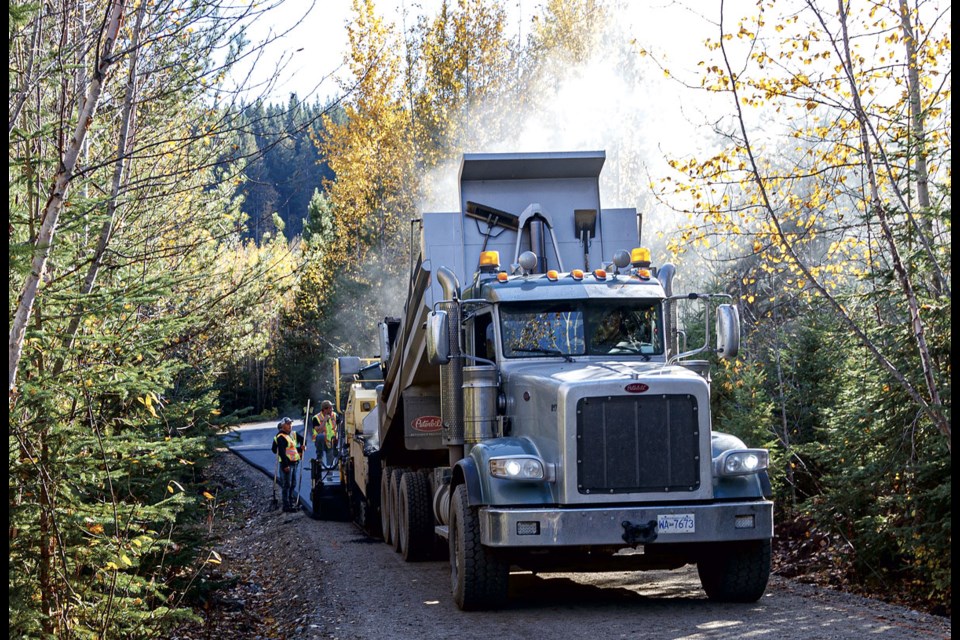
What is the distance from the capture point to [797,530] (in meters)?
13.9

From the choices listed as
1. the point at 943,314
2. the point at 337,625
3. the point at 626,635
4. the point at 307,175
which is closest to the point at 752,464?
the point at 626,635

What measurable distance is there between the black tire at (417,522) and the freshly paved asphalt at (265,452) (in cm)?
238

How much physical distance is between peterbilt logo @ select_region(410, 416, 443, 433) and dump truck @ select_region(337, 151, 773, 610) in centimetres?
2

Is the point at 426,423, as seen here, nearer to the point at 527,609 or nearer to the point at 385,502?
the point at 385,502

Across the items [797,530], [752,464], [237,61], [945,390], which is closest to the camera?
[237,61]

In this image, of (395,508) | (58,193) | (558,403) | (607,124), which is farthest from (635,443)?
(607,124)

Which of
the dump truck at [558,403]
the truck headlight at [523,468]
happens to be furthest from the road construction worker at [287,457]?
the truck headlight at [523,468]

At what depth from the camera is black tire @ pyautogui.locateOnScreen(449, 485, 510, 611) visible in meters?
8.52

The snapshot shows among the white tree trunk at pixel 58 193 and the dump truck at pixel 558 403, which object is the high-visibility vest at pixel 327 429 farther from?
the white tree trunk at pixel 58 193

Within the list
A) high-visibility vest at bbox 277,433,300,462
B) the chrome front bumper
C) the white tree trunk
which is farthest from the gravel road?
high-visibility vest at bbox 277,433,300,462

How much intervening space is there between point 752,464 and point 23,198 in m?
5.74

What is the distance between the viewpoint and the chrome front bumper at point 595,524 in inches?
316

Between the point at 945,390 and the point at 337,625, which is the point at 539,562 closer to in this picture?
the point at 337,625

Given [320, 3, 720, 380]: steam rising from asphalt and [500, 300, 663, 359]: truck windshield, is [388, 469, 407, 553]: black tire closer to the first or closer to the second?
[500, 300, 663, 359]: truck windshield
